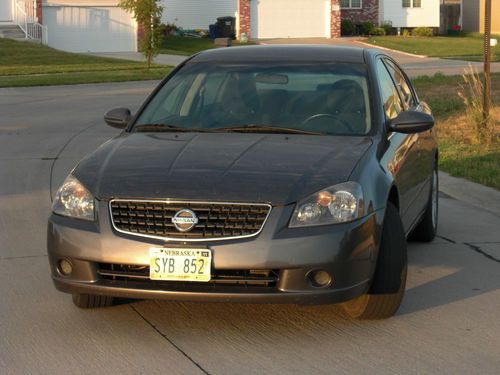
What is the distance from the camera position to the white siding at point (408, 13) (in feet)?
187

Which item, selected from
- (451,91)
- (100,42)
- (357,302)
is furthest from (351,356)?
(100,42)

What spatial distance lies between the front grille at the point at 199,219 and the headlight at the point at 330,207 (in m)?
0.19

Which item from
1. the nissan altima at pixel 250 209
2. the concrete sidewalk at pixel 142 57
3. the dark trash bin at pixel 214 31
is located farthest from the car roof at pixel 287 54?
the dark trash bin at pixel 214 31

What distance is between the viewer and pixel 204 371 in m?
5.02

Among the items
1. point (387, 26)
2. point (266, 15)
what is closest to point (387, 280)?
point (266, 15)

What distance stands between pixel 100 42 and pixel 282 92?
38645 millimetres

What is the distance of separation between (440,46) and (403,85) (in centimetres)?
4220

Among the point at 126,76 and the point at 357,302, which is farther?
the point at 126,76

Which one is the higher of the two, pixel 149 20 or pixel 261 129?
pixel 149 20

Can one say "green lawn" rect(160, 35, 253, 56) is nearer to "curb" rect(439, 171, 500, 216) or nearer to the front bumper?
"curb" rect(439, 171, 500, 216)

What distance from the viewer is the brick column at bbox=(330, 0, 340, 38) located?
5291 cm

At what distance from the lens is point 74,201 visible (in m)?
5.61

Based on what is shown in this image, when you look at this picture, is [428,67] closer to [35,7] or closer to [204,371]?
[35,7]

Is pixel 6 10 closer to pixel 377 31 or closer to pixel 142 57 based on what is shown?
pixel 142 57
